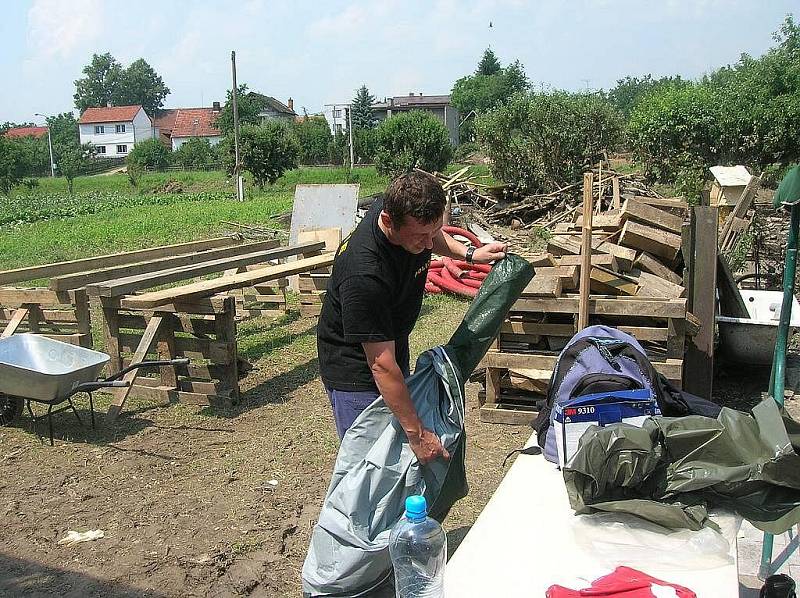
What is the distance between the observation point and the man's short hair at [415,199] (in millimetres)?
2693

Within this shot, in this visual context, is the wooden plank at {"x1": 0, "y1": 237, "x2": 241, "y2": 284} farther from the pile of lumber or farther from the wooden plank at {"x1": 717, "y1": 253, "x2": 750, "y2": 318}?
the wooden plank at {"x1": 717, "y1": 253, "x2": 750, "y2": 318}

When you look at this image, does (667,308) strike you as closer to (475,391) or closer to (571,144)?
(475,391)

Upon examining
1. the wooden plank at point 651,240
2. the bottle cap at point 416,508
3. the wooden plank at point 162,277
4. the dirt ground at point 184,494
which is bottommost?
the dirt ground at point 184,494

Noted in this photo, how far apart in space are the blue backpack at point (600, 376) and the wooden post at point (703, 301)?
229 cm

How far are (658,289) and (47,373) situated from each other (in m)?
4.66

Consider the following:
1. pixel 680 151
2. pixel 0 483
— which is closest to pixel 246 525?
pixel 0 483

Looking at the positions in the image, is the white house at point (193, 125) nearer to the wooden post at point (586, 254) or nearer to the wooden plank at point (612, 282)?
the wooden plank at point (612, 282)

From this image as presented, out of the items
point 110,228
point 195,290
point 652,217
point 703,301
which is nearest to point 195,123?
point 110,228

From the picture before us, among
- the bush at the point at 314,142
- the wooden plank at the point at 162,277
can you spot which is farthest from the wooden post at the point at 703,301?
the bush at the point at 314,142

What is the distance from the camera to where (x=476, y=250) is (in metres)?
3.56

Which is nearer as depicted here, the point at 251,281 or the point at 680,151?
the point at 251,281

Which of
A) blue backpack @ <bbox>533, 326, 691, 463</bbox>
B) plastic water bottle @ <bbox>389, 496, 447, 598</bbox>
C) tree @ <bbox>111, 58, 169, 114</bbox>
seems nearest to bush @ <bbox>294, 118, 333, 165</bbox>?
blue backpack @ <bbox>533, 326, 691, 463</bbox>

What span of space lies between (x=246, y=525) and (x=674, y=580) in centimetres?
280

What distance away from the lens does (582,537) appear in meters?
2.55
